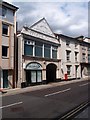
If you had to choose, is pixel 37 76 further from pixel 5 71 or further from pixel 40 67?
pixel 5 71

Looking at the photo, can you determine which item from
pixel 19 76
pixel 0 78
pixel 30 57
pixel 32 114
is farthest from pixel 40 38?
pixel 32 114

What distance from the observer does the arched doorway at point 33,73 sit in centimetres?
2803

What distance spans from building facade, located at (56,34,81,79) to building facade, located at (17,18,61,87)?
146 cm

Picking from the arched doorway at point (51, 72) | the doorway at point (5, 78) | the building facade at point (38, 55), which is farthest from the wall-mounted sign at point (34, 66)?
the doorway at point (5, 78)

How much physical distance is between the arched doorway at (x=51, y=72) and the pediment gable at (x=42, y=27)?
16.0ft

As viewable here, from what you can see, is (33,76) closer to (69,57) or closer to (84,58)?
(69,57)

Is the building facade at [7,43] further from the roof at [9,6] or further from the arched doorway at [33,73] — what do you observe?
the arched doorway at [33,73]

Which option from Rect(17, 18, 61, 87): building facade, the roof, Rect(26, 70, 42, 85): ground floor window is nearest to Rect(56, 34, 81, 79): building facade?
Rect(17, 18, 61, 87): building facade

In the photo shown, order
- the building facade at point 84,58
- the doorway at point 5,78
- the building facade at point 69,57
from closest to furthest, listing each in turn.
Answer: the doorway at point 5,78
the building facade at point 69,57
the building facade at point 84,58

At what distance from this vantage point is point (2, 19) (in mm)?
24484

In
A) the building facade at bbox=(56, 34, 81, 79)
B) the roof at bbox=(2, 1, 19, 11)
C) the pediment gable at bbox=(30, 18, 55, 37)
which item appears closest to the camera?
the roof at bbox=(2, 1, 19, 11)

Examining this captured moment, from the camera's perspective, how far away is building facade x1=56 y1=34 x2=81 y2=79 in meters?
36.6

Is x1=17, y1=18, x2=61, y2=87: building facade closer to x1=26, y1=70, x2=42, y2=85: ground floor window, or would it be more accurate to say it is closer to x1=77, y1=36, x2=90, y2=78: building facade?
x1=26, y1=70, x2=42, y2=85: ground floor window

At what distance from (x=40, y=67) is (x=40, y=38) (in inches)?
159
